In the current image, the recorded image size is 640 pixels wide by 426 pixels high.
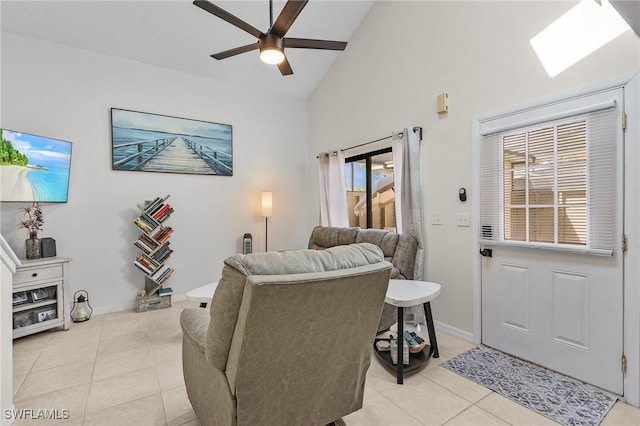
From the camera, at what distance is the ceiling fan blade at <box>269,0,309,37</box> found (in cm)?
190

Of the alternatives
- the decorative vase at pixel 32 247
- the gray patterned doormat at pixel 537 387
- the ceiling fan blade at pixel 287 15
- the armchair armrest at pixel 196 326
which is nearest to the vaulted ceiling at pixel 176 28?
the ceiling fan blade at pixel 287 15

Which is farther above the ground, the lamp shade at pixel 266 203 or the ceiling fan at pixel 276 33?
the ceiling fan at pixel 276 33

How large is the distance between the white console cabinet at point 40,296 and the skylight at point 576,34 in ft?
15.4

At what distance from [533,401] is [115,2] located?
498cm

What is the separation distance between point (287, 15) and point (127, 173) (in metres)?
2.91

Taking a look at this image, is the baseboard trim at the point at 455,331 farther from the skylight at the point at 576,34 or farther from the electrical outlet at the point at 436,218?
the skylight at the point at 576,34

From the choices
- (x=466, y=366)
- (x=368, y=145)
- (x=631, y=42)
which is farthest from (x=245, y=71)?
(x=466, y=366)

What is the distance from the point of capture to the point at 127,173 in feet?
12.5

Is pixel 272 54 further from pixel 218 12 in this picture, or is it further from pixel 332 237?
pixel 332 237

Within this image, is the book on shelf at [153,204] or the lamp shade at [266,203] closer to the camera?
the book on shelf at [153,204]

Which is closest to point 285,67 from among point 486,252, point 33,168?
point 486,252

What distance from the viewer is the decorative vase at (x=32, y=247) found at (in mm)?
3113

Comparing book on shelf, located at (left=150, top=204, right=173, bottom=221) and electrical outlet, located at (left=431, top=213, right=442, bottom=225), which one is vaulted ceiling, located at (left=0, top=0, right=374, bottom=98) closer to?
book on shelf, located at (left=150, top=204, right=173, bottom=221)

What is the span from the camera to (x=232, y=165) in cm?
450
